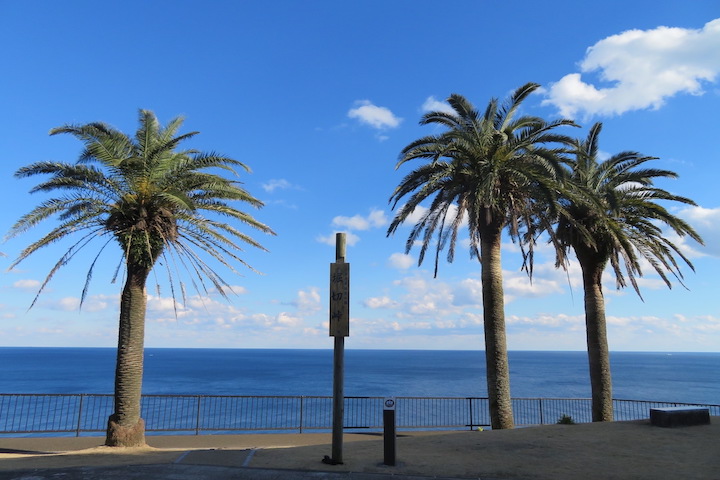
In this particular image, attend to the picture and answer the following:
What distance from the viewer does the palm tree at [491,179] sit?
15.6 meters

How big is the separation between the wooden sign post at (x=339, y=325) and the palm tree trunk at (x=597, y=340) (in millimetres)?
11749

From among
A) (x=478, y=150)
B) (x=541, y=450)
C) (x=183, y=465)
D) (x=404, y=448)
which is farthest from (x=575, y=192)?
(x=183, y=465)

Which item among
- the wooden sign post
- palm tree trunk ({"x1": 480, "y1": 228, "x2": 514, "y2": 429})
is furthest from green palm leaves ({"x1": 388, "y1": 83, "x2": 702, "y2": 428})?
the wooden sign post

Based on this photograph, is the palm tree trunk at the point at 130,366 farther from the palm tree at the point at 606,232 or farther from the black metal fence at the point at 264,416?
the palm tree at the point at 606,232

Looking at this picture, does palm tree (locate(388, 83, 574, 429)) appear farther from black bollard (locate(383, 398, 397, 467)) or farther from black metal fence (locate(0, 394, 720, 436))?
black bollard (locate(383, 398, 397, 467))

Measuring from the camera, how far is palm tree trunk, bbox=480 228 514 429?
50.8ft

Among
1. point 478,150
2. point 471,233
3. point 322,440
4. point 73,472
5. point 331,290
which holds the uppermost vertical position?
point 478,150

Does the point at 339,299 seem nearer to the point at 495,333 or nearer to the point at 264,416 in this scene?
the point at 495,333

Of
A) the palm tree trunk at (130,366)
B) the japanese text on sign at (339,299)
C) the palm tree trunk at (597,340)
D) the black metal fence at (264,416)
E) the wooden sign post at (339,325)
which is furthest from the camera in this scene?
the black metal fence at (264,416)

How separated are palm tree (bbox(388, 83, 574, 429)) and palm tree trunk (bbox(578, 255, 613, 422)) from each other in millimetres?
3479

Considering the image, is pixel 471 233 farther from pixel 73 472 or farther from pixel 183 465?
pixel 73 472

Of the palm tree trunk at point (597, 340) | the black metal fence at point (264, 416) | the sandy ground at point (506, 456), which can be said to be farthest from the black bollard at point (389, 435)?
the palm tree trunk at point (597, 340)

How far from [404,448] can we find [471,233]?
1039cm

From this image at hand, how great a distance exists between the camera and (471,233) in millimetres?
18938
